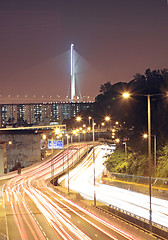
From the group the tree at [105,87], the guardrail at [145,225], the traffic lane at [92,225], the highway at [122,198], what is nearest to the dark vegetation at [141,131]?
the highway at [122,198]

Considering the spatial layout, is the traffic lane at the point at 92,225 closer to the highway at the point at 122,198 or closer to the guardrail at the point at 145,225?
the guardrail at the point at 145,225

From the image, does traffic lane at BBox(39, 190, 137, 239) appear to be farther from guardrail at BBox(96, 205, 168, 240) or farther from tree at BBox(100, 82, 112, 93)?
tree at BBox(100, 82, 112, 93)

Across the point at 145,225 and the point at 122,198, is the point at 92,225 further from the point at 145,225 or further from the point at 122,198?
the point at 122,198

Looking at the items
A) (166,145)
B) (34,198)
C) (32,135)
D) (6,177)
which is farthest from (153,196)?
(32,135)

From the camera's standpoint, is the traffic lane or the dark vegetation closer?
the traffic lane

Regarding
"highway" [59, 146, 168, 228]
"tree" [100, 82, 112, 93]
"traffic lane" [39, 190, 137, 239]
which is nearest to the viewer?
"traffic lane" [39, 190, 137, 239]

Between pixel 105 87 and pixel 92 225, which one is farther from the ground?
pixel 105 87

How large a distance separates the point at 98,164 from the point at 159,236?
224ft

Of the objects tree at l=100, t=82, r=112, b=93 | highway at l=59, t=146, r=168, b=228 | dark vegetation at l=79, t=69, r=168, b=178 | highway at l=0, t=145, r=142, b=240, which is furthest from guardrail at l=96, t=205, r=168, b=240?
tree at l=100, t=82, r=112, b=93

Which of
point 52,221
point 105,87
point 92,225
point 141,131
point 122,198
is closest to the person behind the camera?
point 92,225

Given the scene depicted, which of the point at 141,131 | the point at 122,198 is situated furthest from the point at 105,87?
the point at 122,198

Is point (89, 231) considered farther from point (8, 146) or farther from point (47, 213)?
point (8, 146)

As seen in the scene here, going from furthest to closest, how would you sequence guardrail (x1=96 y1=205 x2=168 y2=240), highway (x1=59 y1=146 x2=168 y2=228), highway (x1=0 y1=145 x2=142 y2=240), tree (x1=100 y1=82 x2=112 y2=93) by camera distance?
tree (x1=100 y1=82 x2=112 y2=93), highway (x1=59 y1=146 x2=168 y2=228), highway (x1=0 y1=145 x2=142 y2=240), guardrail (x1=96 y1=205 x2=168 y2=240)

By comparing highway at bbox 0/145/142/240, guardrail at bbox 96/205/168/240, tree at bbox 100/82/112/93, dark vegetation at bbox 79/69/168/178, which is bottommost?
highway at bbox 0/145/142/240
